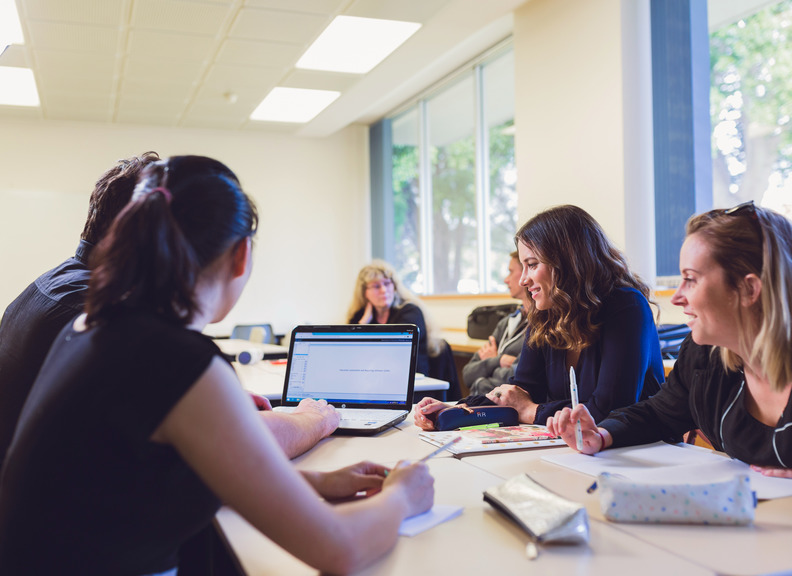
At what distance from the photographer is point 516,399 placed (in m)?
2.19

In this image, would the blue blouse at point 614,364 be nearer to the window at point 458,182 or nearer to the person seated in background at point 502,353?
the person seated in background at point 502,353

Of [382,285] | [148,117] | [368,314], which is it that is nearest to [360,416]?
[382,285]

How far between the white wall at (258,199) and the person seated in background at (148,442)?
6.71 m

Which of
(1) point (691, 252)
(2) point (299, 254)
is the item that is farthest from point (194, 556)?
(2) point (299, 254)

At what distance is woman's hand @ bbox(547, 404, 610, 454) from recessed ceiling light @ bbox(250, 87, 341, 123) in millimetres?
5049

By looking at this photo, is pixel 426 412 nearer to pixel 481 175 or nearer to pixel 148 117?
pixel 481 175

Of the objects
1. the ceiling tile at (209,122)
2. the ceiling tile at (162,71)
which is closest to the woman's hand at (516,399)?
the ceiling tile at (162,71)

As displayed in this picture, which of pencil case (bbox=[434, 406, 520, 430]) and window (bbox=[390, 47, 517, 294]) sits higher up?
window (bbox=[390, 47, 517, 294])

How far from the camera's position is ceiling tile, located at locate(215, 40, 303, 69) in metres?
4.89

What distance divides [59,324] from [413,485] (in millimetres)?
856

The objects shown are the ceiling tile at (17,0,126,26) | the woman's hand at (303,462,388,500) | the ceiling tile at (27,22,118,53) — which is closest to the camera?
the woman's hand at (303,462,388,500)

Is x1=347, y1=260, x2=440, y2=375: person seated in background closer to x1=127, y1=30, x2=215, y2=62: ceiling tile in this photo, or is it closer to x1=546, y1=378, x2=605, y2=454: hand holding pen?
x1=127, y1=30, x2=215, y2=62: ceiling tile

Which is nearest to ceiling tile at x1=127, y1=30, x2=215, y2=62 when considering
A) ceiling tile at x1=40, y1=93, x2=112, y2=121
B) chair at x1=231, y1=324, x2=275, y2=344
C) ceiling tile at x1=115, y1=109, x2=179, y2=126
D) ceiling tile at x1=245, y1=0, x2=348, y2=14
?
ceiling tile at x1=245, y1=0, x2=348, y2=14

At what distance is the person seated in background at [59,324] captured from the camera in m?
1.47
